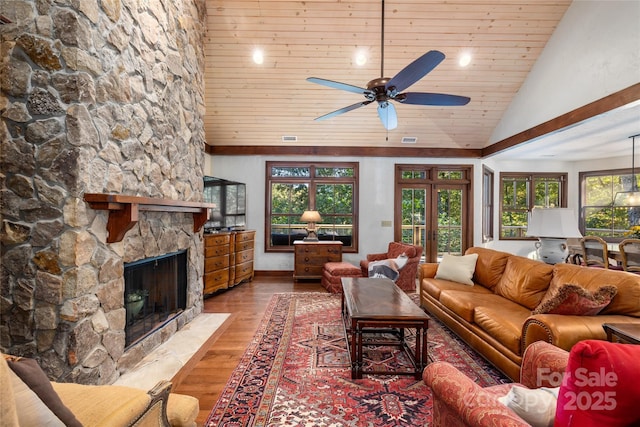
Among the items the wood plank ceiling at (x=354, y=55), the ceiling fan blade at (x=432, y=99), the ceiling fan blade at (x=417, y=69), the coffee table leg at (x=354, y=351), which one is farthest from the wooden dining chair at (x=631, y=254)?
the coffee table leg at (x=354, y=351)

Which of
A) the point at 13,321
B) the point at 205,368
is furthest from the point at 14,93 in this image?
the point at 205,368

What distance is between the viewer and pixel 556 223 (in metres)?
3.71

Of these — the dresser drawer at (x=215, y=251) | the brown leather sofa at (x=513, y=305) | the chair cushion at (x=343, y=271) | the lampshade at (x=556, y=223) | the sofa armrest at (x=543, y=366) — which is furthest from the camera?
the chair cushion at (x=343, y=271)

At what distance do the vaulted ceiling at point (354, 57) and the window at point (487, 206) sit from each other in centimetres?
142

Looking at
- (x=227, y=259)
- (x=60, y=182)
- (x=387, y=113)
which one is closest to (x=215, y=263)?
(x=227, y=259)

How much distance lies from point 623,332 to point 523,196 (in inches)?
244

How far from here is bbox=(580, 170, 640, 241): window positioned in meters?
6.30

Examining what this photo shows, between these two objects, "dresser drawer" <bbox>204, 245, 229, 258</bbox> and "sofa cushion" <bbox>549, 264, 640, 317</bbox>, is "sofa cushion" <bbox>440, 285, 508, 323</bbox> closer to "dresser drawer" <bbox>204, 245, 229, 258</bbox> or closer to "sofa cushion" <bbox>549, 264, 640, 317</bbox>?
"sofa cushion" <bbox>549, 264, 640, 317</bbox>

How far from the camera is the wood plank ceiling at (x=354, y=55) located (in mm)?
3785

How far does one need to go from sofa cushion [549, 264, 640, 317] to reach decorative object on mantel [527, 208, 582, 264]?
51.0 inches

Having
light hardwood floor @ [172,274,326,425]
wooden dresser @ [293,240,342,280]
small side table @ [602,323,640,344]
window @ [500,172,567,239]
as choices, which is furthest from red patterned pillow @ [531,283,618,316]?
window @ [500,172,567,239]

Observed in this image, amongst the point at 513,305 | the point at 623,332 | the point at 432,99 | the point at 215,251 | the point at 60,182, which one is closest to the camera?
the point at 623,332

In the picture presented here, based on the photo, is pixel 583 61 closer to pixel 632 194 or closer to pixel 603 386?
pixel 632 194

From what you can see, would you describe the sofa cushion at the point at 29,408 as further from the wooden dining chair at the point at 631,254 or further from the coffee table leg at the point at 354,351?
the wooden dining chair at the point at 631,254
